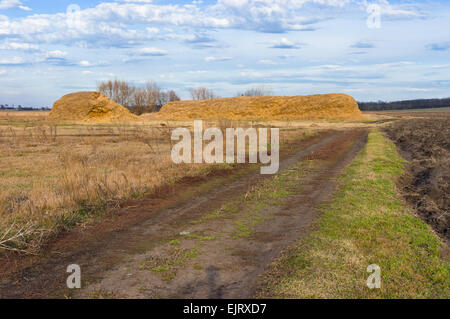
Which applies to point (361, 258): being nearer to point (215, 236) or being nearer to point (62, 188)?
point (215, 236)

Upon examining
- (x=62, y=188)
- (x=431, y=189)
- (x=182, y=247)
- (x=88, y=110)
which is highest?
(x=88, y=110)

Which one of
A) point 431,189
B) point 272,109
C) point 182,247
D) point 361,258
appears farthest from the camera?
point 272,109

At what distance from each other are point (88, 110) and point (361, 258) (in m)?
48.9

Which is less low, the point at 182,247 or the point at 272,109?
the point at 272,109

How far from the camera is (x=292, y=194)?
30.3 ft

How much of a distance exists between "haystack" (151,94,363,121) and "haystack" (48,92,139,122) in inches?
714

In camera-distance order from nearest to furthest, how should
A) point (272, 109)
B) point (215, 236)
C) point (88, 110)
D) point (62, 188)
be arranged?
point (215, 236), point (62, 188), point (88, 110), point (272, 109)

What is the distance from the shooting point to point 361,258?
5.07 meters

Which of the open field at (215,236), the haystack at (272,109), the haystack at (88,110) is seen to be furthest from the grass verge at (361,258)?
the haystack at (272,109)

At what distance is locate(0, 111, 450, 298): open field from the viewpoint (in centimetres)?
436

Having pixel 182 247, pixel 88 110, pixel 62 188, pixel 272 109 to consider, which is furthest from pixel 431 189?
pixel 272 109
